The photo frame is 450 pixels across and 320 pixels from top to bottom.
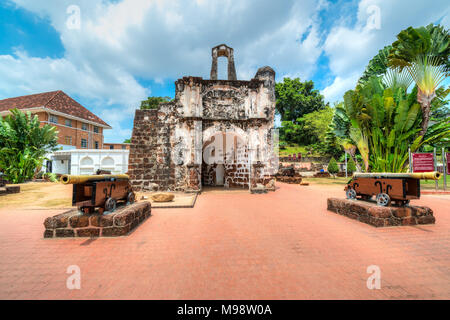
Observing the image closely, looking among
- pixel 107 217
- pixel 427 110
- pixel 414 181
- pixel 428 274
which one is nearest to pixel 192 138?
pixel 107 217

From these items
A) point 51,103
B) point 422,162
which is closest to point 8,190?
point 51,103

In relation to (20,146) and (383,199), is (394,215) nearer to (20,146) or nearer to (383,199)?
(383,199)

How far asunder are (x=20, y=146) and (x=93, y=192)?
56.4 feet

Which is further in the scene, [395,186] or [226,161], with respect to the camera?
[226,161]

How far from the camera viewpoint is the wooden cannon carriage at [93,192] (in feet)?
12.6

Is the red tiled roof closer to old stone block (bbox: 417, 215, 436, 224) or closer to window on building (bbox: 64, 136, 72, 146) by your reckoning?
window on building (bbox: 64, 136, 72, 146)

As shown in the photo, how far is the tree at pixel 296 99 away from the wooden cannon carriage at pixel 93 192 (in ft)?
125

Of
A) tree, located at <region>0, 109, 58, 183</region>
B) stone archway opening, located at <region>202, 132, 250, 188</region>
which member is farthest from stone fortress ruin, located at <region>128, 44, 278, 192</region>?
tree, located at <region>0, 109, 58, 183</region>

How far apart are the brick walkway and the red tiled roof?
26847 millimetres

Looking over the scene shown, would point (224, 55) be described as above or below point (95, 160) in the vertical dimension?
above

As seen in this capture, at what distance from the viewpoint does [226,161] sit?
13.5 meters

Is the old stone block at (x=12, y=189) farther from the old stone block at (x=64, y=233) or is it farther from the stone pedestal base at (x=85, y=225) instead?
the old stone block at (x=64, y=233)
